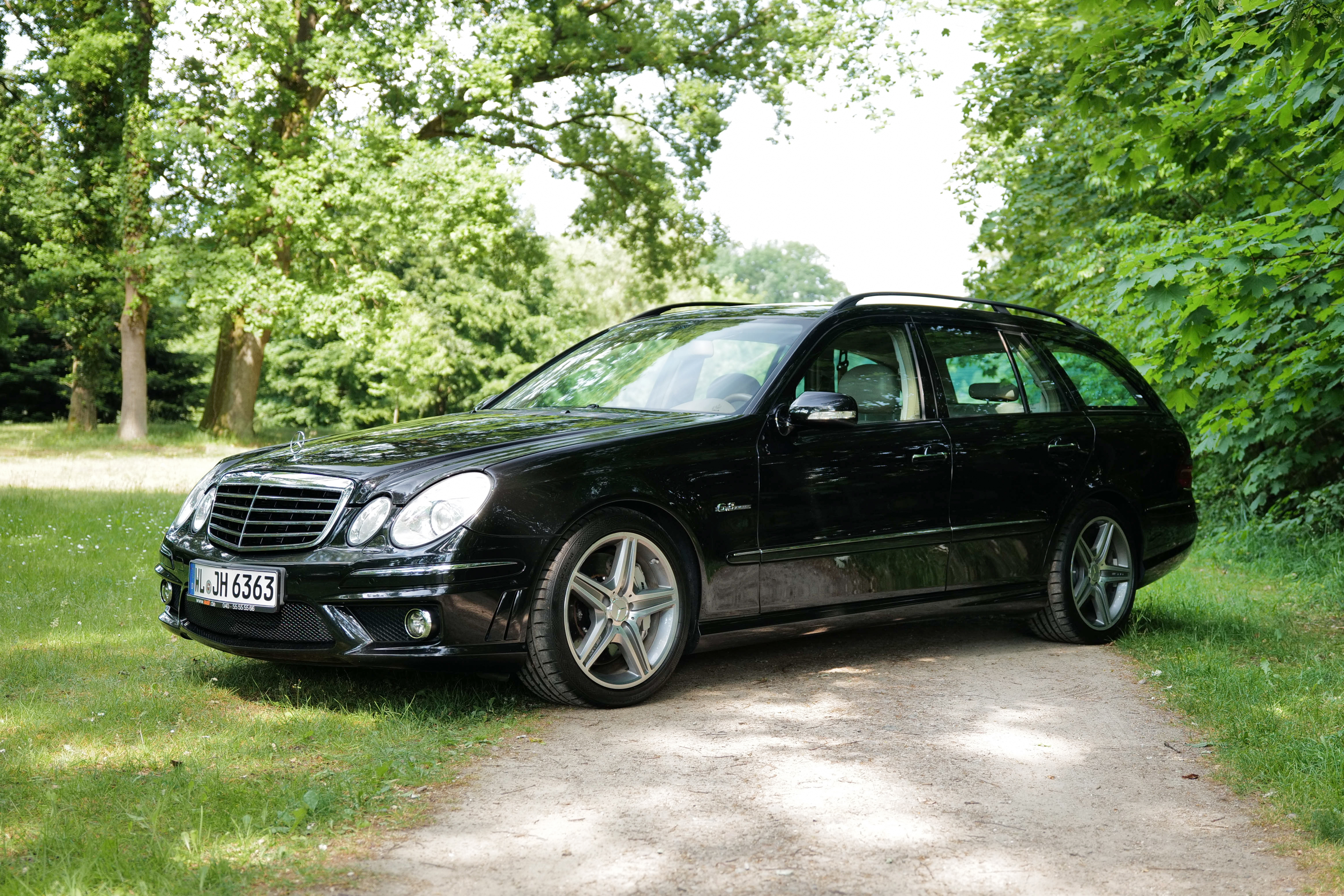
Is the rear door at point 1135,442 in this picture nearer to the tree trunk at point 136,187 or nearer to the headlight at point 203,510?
the headlight at point 203,510

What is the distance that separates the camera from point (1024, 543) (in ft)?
22.3

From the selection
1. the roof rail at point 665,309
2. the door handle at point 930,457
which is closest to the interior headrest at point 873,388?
the door handle at point 930,457

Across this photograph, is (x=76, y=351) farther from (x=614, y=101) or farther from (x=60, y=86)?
(x=614, y=101)

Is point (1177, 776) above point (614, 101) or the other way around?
the other way around

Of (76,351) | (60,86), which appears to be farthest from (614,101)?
(76,351)

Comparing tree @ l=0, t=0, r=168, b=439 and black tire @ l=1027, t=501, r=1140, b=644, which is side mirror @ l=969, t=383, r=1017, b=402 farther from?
tree @ l=0, t=0, r=168, b=439

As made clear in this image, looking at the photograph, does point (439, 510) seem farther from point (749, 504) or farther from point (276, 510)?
point (749, 504)

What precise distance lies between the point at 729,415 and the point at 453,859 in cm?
269

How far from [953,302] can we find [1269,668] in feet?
7.89

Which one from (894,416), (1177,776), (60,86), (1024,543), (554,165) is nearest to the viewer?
(1177,776)

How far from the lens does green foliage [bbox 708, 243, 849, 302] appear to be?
137000mm

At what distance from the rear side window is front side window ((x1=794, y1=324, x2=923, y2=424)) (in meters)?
1.33

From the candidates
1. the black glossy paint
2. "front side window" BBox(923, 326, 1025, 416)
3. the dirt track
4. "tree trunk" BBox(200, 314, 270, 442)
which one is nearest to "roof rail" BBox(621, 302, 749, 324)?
the black glossy paint

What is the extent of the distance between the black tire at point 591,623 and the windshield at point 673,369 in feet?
2.76
